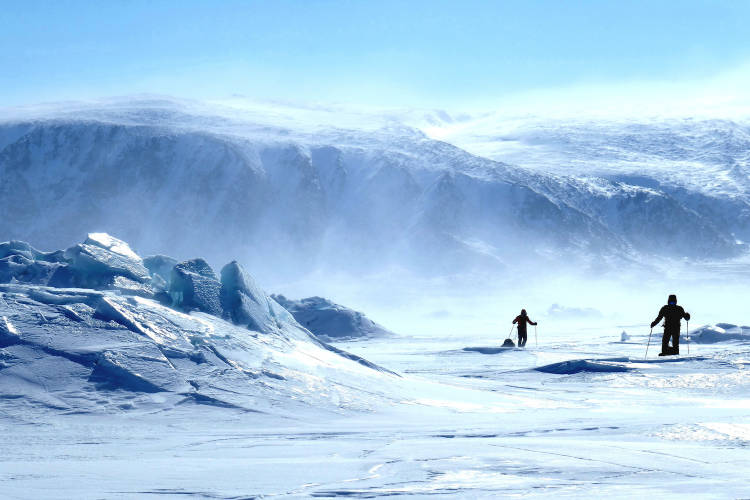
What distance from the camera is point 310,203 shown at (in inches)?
2616

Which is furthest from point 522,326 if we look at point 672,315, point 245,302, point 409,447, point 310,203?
point 310,203

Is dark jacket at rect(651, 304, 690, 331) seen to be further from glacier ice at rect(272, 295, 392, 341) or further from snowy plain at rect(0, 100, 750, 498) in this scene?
glacier ice at rect(272, 295, 392, 341)

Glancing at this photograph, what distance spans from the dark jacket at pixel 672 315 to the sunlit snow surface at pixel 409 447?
9.85 ft

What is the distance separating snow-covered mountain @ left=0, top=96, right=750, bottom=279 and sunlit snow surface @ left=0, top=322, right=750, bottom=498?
5161 cm

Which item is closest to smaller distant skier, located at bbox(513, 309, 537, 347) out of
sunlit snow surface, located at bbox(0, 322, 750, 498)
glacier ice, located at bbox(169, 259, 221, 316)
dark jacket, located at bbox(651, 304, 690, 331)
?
dark jacket, located at bbox(651, 304, 690, 331)

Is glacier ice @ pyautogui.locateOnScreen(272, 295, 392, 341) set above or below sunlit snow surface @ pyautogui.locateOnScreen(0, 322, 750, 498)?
below

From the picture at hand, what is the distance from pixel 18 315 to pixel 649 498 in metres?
6.93

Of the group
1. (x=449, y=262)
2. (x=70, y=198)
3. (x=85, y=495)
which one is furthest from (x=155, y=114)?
(x=85, y=495)

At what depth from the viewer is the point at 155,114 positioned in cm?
7412

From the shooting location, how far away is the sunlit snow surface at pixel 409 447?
5656 mm

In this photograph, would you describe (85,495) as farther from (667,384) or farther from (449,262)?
(449,262)

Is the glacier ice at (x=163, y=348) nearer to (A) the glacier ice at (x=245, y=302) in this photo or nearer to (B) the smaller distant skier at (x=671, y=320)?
(A) the glacier ice at (x=245, y=302)

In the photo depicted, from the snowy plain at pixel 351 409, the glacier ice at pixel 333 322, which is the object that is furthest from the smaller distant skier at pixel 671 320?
the glacier ice at pixel 333 322

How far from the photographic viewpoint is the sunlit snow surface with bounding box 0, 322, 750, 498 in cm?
566
